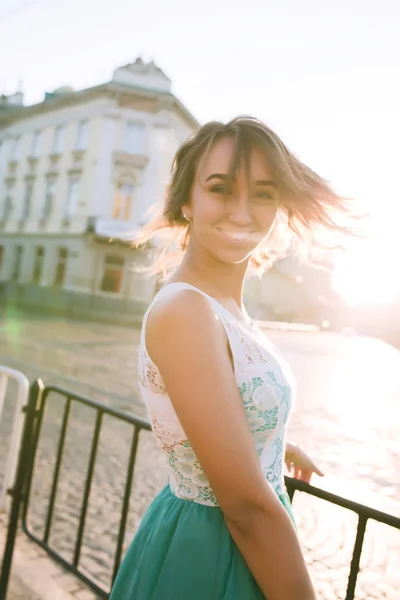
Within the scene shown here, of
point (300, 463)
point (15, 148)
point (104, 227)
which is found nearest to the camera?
point (300, 463)

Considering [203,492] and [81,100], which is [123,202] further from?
[203,492]

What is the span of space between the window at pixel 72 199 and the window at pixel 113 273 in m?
3.28

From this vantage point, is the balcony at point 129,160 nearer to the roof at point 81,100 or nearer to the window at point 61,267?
the roof at point 81,100

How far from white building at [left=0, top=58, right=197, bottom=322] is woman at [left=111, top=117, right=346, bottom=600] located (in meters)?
22.7

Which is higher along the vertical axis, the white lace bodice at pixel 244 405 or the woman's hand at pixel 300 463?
the white lace bodice at pixel 244 405

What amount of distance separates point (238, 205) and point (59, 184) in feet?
89.2

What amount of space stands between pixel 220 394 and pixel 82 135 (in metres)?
27.3

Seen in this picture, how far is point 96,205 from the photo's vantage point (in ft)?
80.8

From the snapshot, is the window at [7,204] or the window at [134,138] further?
the window at [7,204]

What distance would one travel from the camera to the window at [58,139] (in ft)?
88.0

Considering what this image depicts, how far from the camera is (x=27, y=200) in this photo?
92.9 ft

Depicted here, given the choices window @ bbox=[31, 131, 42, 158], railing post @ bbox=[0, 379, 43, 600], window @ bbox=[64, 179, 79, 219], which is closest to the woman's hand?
railing post @ bbox=[0, 379, 43, 600]

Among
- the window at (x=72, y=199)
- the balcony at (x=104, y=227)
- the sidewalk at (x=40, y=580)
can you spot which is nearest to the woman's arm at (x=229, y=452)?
the sidewalk at (x=40, y=580)

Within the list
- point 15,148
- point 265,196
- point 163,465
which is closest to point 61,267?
point 15,148
